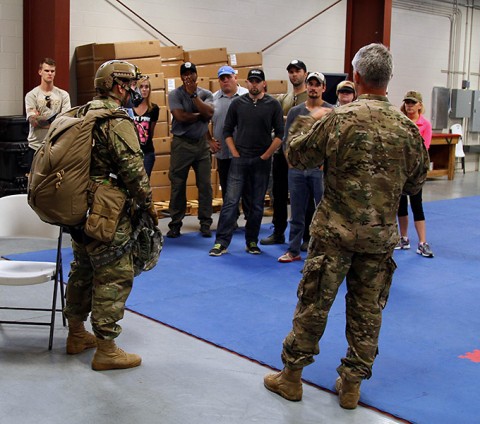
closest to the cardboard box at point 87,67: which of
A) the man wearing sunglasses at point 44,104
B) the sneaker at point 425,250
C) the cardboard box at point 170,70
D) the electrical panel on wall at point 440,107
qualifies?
the man wearing sunglasses at point 44,104

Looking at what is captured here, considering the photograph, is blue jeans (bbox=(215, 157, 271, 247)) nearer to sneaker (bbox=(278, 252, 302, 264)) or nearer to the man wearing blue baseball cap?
sneaker (bbox=(278, 252, 302, 264))

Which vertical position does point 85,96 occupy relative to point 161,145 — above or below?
above

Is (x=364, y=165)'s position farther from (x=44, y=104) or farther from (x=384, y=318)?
(x=44, y=104)

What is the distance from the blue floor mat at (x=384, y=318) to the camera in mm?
3541

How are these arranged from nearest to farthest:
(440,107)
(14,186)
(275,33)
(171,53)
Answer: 1. (14,186)
2. (171,53)
3. (275,33)
4. (440,107)

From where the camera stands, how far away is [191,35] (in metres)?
10.0

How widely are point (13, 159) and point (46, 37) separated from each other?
1.50 m

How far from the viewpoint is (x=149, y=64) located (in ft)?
27.8

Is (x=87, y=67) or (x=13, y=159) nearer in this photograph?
(x=13, y=159)

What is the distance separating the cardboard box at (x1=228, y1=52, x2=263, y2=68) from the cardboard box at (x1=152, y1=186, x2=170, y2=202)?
221 cm

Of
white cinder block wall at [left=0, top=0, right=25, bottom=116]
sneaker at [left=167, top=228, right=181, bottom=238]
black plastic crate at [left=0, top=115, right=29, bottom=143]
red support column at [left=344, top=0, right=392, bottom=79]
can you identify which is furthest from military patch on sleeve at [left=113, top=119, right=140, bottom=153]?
red support column at [left=344, top=0, right=392, bottom=79]

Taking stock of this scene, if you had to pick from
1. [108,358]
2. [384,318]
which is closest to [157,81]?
[384,318]

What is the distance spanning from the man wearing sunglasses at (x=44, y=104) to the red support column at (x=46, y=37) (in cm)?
53

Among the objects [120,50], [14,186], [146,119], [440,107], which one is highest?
[120,50]
